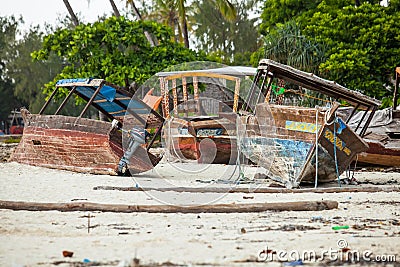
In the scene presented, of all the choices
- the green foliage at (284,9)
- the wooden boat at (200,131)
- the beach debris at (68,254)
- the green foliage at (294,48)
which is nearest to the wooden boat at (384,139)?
the wooden boat at (200,131)

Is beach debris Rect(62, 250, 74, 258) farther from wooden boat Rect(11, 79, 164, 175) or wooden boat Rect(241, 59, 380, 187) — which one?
wooden boat Rect(11, 79, 164, 175)

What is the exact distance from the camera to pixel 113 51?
22.8 meters

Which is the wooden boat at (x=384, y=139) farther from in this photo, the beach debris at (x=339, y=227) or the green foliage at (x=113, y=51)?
the green foliage at (x=113, y=51)

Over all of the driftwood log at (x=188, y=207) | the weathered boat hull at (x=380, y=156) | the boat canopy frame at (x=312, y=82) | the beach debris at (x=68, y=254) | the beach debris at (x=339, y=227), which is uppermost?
the boat canopy frame at (x=312, y=82)

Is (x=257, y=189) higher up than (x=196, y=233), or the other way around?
(x=196, y=233)

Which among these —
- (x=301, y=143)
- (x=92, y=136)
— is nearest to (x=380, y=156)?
(x=301, y=143)

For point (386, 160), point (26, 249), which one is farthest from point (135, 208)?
point (386, 160)

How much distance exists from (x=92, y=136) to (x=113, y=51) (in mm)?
11859

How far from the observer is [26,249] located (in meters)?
4.70

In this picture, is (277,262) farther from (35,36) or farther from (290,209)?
(35,36)

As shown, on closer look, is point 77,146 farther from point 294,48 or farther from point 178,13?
point 178,13

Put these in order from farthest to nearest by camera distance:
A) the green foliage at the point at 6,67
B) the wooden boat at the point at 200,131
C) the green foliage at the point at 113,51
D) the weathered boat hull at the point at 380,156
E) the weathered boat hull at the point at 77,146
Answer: the green foliage at the point at 6,67, the green foliage at the point at 113,51, the wooden boat at the point at 200,131, the weathered boat hull at the point at 380,156, the weathered boat hull at the point at 77,146

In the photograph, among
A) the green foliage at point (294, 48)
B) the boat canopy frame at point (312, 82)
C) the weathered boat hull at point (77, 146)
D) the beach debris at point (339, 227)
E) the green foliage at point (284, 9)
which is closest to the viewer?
A: the beach debris at point (339, 227)
